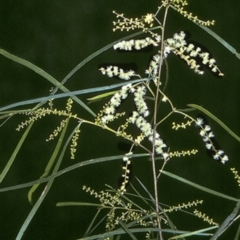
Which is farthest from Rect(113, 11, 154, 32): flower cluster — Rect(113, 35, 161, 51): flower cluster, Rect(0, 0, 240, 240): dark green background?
Rect(0, 0, 240, 240): dark green background

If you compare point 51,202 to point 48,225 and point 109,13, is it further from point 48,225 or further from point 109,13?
point 109,13

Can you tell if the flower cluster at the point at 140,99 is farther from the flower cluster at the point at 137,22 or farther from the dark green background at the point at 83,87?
the dark green background at the point at 83,87

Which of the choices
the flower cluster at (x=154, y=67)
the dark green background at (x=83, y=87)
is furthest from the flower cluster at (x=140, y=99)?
the dark green background at (x=83, y=87)

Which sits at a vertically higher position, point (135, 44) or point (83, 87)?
point (83, 87)

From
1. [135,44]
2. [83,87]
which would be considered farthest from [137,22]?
[83,87]

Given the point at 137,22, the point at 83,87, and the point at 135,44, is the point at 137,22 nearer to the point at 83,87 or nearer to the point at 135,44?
the point at 135,44

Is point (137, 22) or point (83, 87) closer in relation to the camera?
point (137, 22)

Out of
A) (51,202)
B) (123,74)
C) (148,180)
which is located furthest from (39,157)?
(123,74)

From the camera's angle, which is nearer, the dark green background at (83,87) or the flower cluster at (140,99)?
the flower cluster at (140,99)
